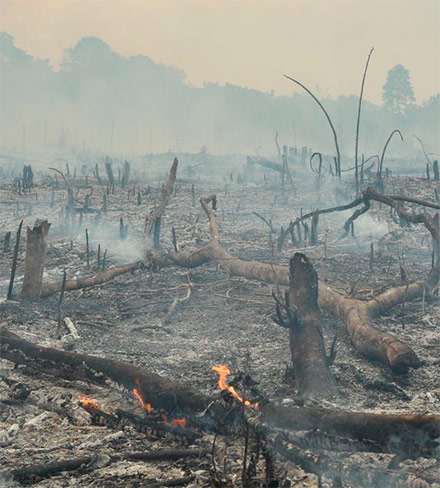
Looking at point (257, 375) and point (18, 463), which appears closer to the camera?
point (18, 463)

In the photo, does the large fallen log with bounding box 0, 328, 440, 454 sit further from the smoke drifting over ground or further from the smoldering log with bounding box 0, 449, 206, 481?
the smoke drifting over ground

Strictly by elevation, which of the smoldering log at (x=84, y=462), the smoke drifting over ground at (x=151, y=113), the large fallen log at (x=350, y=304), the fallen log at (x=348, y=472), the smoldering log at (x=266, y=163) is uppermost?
the smoke drifting over ground at (x=151, y=113)

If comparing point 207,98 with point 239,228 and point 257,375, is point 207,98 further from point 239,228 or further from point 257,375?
point 257,375

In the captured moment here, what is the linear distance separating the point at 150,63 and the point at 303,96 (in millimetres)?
21126

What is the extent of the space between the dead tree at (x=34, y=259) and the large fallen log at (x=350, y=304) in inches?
99.9

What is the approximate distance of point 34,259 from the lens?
8.77 m

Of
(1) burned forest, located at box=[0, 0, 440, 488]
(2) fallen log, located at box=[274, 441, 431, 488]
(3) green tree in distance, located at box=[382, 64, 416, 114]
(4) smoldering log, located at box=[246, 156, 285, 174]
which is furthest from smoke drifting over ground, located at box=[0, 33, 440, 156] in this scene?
(2) fallen log, located at box=[274, 441, 431, 488]

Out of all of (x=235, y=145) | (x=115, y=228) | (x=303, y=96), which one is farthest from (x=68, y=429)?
(x=303, y=96)

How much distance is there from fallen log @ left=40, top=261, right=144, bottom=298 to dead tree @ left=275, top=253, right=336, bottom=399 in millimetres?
4811

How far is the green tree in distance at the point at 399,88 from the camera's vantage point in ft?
215

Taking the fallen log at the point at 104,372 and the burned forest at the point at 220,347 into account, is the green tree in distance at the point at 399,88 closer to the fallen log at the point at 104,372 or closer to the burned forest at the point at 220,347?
the burned forest at the point at 220,347

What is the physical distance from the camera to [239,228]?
1661 cm

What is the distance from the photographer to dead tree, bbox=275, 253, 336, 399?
5.36 m

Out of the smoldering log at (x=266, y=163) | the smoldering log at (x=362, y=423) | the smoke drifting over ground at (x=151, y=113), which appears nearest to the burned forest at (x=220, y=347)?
the smoldering log at (x=362, y=423)
